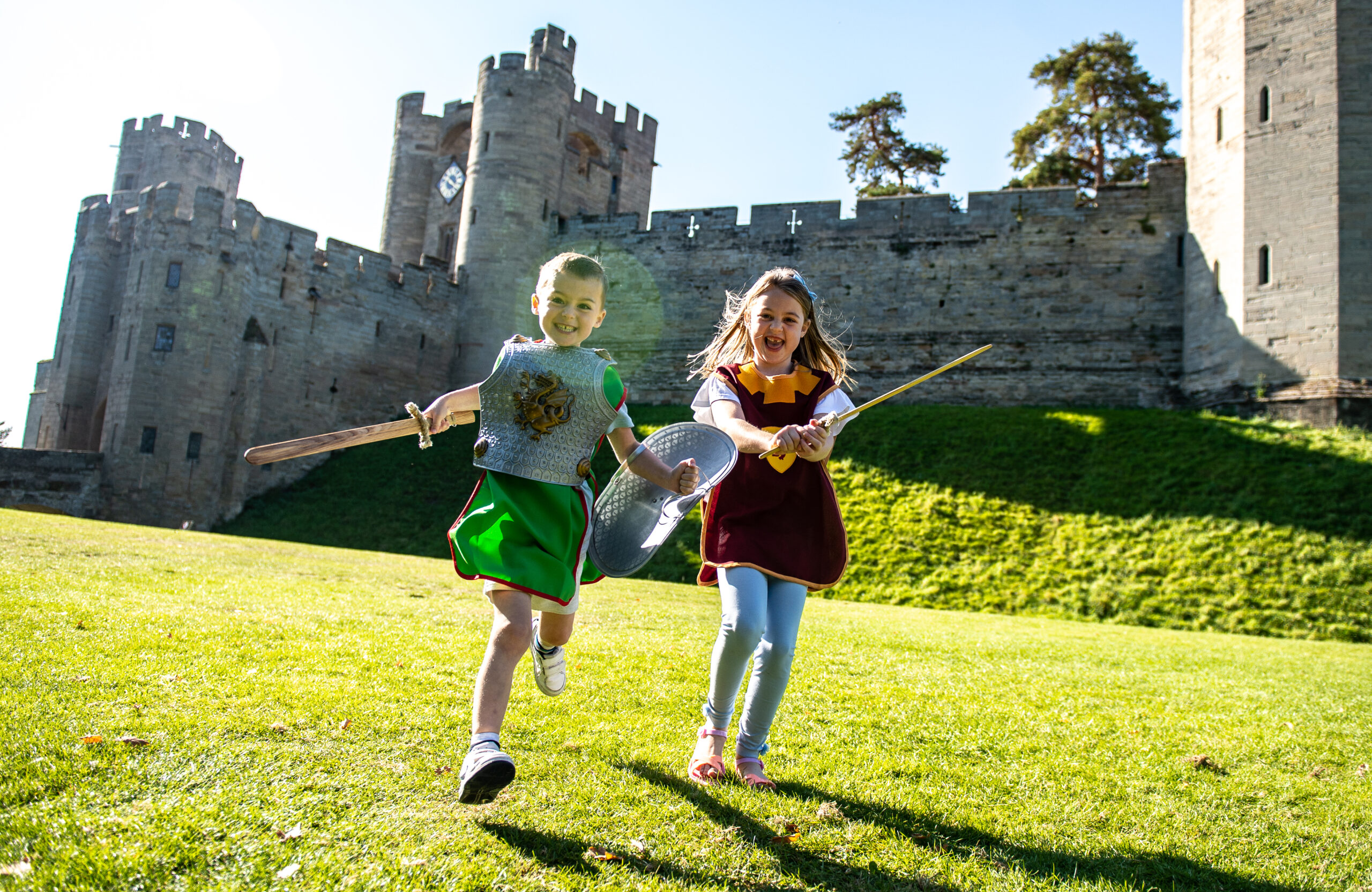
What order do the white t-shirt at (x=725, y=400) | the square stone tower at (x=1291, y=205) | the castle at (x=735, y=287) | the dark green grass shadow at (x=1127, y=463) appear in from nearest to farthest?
1. the white t-shirt at (x=725, y=400)
2. the dark green grass shadow at (x=1127, y=463)
3. the square stone tower at (x=1291, y=205)
4. the castle at (x=735, y=287)

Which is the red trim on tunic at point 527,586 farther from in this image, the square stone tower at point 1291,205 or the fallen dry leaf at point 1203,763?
the square stone tower at point 1291,205

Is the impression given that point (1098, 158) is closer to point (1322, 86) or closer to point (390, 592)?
point (1322, 86)

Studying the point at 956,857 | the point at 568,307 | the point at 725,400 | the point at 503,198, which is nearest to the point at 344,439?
the point at 568,307

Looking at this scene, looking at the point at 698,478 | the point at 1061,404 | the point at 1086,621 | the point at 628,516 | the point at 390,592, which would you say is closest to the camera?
the point at 698,478

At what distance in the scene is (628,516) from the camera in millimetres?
3211

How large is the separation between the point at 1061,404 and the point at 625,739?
1941 cm

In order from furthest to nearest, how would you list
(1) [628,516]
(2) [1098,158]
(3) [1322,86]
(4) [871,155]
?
1. (4) [871,155]
2. (2) [1098,158]
3. (3) [1322,86]
4. (1) [628,516]

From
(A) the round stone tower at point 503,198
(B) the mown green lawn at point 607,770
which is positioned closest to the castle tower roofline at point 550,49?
(A) the round stone tower at point 503,198

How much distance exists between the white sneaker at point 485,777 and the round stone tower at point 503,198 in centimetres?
2386

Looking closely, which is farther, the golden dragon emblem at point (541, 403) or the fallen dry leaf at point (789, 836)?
the golden dragon emblem at point (541, 403)

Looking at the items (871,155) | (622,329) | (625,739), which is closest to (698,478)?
(625,739)

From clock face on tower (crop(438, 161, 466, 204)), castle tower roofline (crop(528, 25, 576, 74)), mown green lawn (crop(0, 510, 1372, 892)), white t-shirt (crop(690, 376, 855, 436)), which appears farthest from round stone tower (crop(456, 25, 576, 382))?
white t-shirt (crop(690, 376, 855, 436))

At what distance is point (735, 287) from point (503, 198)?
24.1 feet

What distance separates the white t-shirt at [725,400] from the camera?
3.38 meters
